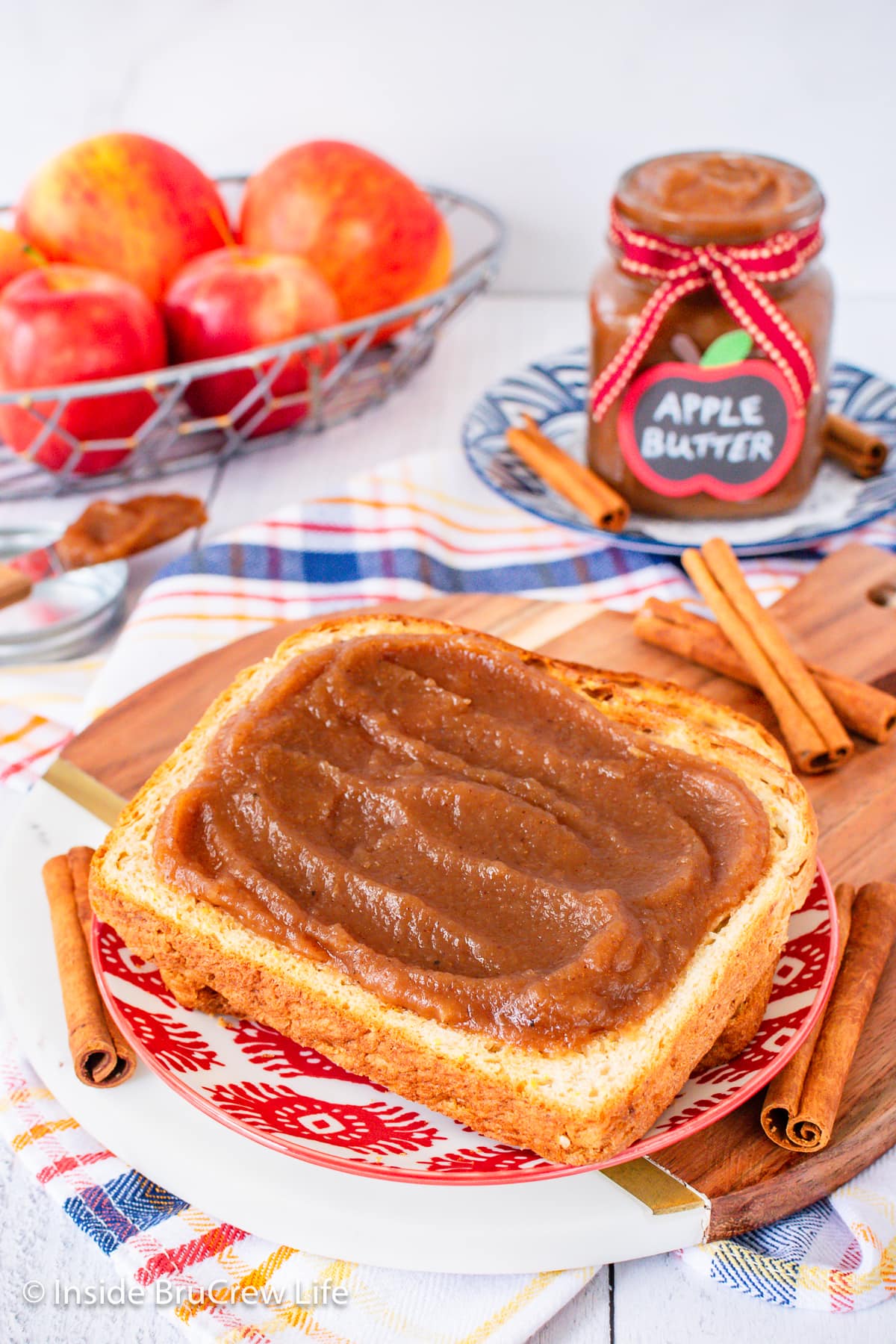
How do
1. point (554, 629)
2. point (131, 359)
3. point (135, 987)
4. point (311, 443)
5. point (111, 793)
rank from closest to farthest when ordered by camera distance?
point (135, 987)
point (111, 793)
point (554, 629)
point (131, 359)
point (311, 443)

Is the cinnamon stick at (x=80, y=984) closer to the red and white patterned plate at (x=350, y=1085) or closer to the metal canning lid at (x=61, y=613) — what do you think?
the red and white patterned plate at (x=350, y=1085)

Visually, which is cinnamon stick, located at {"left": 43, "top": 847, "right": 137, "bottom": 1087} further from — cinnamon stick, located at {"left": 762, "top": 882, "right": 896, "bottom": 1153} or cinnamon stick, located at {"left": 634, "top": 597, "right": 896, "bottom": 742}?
cinnamon stick, located at {"left": 634, "top": 597, "right": 896, "bottom": 742}

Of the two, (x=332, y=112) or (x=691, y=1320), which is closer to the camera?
(x=691, y=1320)

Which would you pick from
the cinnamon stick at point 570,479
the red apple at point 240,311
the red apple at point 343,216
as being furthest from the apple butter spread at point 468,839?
the red apple at point 343,216

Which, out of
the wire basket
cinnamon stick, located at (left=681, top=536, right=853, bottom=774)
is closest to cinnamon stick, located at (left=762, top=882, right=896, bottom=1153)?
cinnamon stick, located at (left=681, top=536, right=853, bottom=774)

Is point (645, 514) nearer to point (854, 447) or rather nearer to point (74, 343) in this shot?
point (854, 447)

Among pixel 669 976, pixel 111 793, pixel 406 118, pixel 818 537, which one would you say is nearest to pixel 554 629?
pixel 818 537

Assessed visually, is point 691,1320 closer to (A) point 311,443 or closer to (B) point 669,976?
(B) point 669,976
